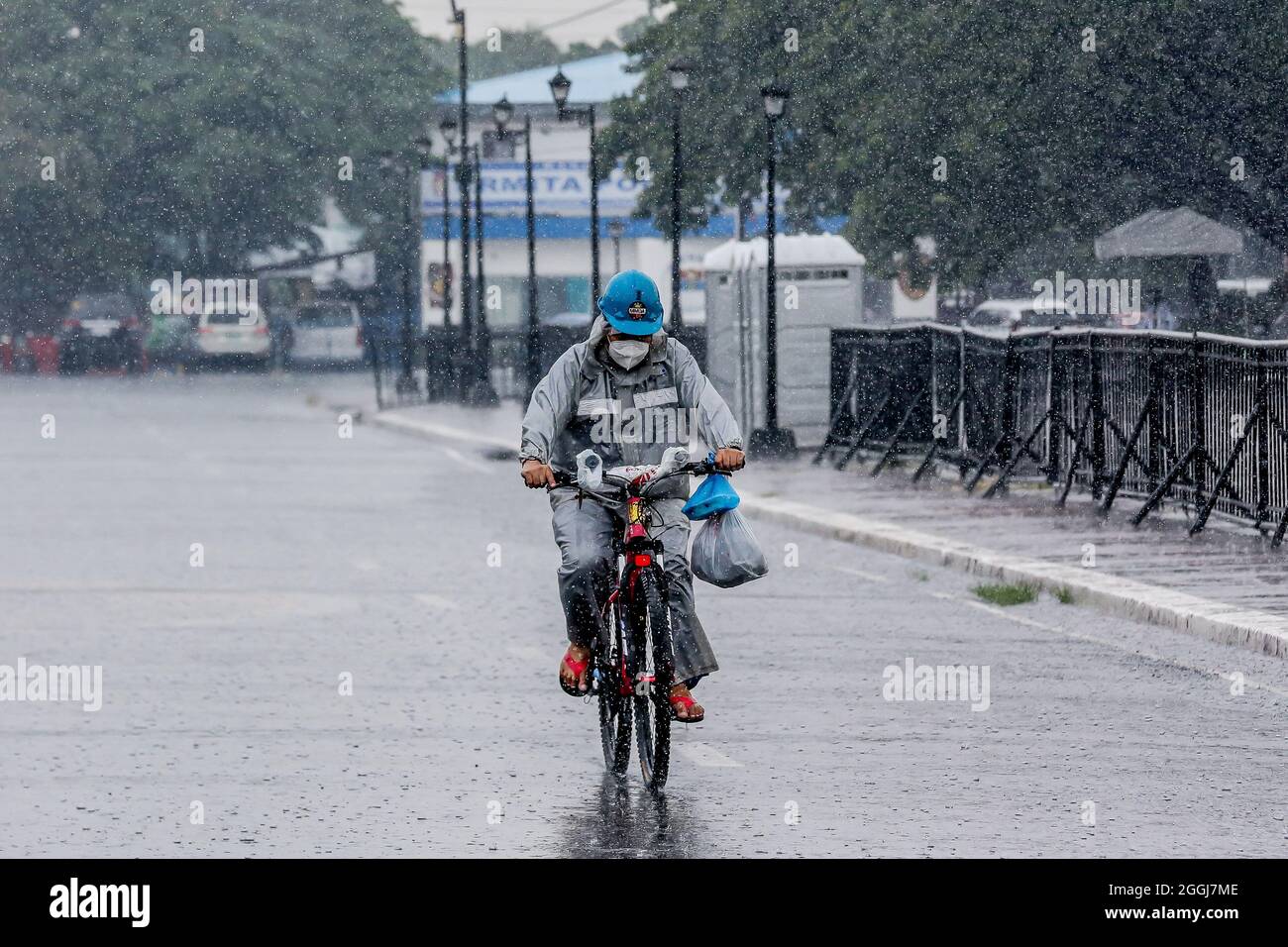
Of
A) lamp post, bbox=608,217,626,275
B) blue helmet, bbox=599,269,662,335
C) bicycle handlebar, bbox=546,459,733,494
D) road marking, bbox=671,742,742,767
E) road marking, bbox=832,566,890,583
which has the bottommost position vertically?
road marking, bbox=832,566,890,583

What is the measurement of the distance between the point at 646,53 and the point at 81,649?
41028 mm

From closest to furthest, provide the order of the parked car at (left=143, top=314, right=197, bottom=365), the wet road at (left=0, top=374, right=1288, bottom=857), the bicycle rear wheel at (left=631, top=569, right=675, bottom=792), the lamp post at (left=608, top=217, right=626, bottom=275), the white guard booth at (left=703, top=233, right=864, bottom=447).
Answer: the wet road at (left=0, top=374, right=1288, bottom=857) < the bicycle rear wheel at (left=631, top=569, right=675, bottom=792) < the white guard booth at (left=703, top=233, right=864, bottom=447) < the lamp post at (left=608, top=217, right=626, bottom=275) < the parked car at (left=143, top=314, right=197, bottom=365)

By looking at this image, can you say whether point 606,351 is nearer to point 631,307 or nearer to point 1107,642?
point 631,307

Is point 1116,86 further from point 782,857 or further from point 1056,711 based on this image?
point 782,857

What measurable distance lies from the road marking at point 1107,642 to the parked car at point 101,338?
52.1 m

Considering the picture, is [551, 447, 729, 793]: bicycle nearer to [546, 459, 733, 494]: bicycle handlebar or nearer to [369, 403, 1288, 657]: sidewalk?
[546, 459, 733, 494]: bicycle handlebar

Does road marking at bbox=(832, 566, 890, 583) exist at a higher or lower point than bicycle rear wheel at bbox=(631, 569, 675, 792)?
lower

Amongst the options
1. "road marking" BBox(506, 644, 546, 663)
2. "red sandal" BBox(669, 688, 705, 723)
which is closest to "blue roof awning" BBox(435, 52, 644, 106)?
"road marking" BBox(506, 644, 546, 663)

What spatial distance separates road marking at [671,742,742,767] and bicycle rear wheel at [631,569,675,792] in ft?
2.07

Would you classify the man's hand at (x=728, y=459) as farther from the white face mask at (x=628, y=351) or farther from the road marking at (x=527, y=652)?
the road marking at (x=527, y=652)

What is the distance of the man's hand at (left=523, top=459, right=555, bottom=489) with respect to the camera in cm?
891

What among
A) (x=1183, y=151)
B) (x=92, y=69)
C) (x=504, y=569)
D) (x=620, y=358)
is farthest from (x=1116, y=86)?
(x=92, y=69)

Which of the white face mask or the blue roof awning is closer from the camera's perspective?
the white face mask

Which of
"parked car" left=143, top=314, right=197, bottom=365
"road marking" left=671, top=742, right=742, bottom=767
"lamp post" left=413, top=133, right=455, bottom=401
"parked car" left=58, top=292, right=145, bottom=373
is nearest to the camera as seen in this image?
"road marking" left=671, top=742, right=742, bottom=767
